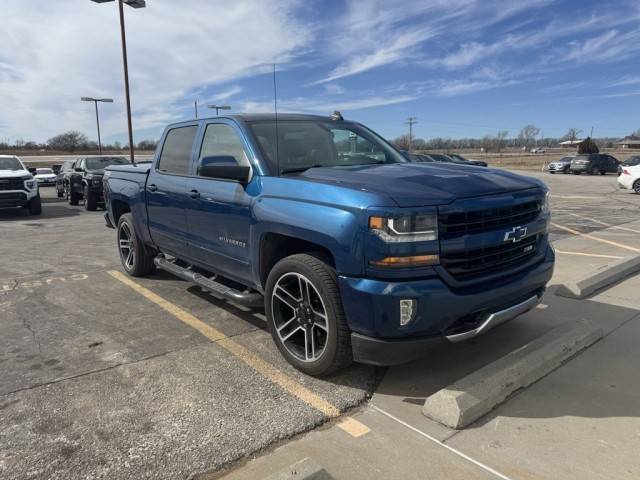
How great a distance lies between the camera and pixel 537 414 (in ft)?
9.95

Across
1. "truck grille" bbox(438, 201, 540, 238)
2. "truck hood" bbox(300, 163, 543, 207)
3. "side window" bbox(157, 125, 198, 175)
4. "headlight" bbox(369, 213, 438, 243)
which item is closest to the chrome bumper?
"truck grille" bbox(438, 201, 540, 238)

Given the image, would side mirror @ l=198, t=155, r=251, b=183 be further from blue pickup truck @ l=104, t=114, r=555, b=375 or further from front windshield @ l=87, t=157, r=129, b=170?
front windshield @ l=87, t=157, r=129, b=170

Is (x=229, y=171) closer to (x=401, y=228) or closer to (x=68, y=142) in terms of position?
(x=401, y=228)

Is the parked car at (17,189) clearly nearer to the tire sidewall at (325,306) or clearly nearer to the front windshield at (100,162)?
the front windshield at (100,162)

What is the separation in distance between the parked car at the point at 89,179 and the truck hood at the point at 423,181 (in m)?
14.0

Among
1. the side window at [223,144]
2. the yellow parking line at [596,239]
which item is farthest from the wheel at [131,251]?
the yellow parking line at [596,239]

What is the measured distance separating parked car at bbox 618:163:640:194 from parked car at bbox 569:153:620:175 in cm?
1804

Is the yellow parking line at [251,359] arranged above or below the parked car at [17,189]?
below

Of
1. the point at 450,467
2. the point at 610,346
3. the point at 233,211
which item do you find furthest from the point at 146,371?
the point at 610,346

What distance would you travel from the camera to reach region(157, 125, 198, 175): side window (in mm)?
5000

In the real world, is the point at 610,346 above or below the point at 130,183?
below

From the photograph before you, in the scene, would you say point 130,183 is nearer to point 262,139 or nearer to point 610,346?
point 262,139

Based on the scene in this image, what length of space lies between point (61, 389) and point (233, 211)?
5.91ft

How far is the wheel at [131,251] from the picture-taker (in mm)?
6329
